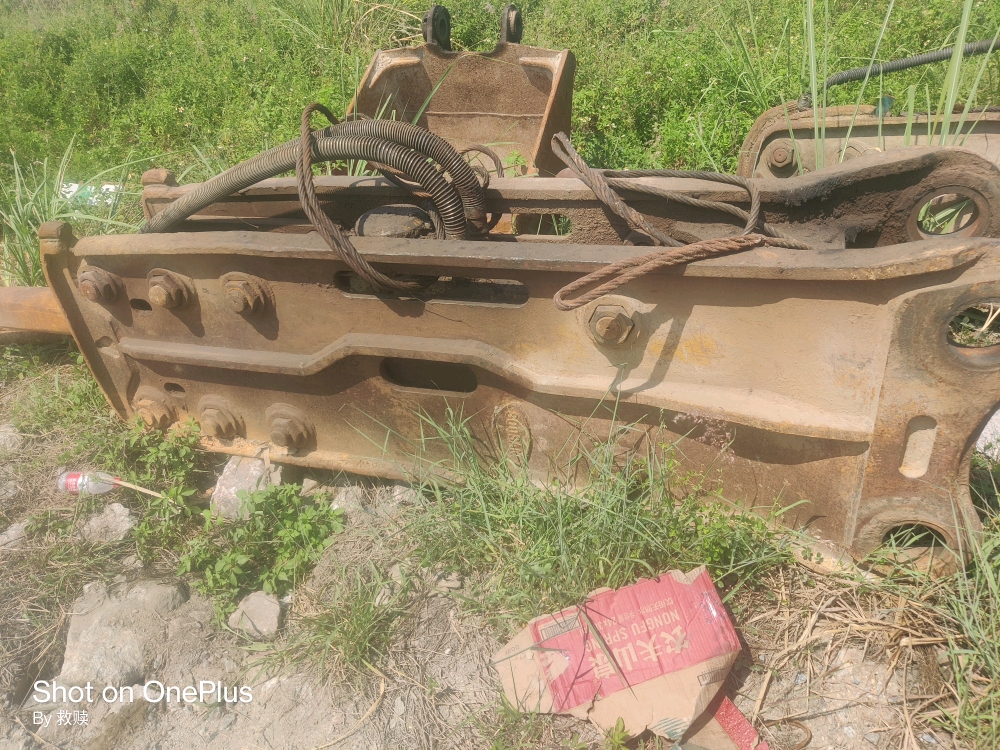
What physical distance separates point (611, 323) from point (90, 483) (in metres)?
2.12

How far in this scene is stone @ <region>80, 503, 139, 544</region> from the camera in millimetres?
2572

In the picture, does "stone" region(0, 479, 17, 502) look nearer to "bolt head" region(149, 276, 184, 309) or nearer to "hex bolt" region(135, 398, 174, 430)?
"hex bolt" region(135, 398, 174, 430)

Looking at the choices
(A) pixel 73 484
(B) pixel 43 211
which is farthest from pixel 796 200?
(B) pixel 43 211

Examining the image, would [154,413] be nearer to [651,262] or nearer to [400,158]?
[400,158]

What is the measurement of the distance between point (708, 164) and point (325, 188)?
9.16 ft

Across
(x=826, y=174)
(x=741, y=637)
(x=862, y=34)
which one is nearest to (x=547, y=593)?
(x=741, y=637)

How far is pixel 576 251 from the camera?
1.94 m

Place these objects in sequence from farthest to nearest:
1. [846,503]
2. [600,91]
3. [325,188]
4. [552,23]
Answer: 1. [552,23]
2. [600,91]
3. [325,188]
4. [846,503]

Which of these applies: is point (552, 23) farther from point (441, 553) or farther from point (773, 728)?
point (773, 728)

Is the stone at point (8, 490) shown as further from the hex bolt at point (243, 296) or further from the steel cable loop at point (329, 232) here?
the steel cable loop at point (329, 232)

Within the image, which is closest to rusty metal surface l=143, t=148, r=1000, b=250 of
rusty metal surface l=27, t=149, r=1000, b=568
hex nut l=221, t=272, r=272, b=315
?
rusty metal surface l=27, t=149, r=1000, b=568

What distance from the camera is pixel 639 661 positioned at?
1.88 m

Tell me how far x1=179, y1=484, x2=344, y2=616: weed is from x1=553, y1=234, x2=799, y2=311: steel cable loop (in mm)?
1215

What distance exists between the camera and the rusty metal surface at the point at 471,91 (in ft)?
13.9
